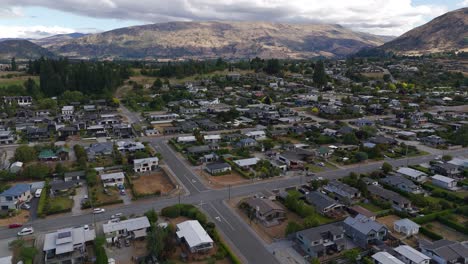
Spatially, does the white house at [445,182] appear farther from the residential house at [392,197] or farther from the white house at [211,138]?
the white house at [211,138]

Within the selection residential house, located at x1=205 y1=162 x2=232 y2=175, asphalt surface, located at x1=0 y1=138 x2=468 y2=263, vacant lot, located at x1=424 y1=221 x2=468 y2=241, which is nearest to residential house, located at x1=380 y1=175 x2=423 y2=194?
asphalt surface, located at x1=0 y1=138 x2=468 y2=263

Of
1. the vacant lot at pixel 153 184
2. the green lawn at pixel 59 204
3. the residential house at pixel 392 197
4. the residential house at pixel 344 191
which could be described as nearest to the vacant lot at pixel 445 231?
the residential house at pixel 392 197

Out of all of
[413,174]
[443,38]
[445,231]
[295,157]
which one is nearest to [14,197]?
[295,157]

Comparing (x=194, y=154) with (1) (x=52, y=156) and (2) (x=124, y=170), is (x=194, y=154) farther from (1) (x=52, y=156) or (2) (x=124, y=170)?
(1) (x=52, y=156)

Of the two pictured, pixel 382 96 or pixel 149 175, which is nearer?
pixel 149 175

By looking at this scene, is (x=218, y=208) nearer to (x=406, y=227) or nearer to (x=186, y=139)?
(x=406, y=227)

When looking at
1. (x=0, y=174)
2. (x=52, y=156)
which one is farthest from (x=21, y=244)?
(x=52, y=156)

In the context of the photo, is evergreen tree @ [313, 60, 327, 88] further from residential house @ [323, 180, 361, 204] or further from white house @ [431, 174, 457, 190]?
residential house @ [323, 180, 361, 204]
